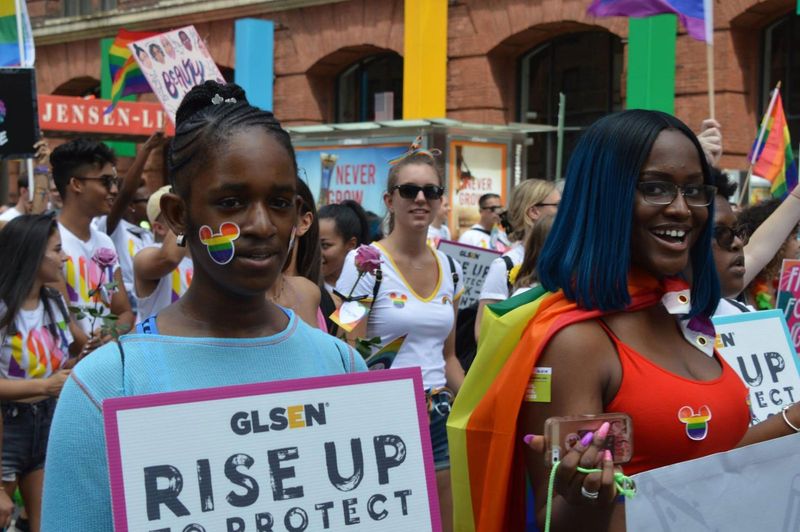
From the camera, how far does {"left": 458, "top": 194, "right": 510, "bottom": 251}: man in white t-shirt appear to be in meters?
11.3

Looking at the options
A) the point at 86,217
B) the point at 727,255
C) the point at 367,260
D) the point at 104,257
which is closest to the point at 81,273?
the point at 86,217

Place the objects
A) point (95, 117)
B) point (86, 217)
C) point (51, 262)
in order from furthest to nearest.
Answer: point (95, 117) < point (86, 217) < point (51, 262)

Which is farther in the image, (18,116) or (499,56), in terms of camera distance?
(499,56)

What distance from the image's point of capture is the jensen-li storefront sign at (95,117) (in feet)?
68.1

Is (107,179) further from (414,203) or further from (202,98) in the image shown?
(202,98)

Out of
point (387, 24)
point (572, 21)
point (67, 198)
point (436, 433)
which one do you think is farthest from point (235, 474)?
point (387, 24)

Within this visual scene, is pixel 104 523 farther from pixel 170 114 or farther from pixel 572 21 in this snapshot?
pixel 572 21

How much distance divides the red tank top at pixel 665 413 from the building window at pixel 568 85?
15576mm

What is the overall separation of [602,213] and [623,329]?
10.7 inches

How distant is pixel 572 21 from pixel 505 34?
1.20 meters

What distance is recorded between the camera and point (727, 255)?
427 cm

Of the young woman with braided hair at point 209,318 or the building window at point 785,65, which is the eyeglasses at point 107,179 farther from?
the building window at point 785,65

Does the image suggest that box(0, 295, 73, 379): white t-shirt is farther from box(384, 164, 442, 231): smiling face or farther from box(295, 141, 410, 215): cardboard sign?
box(295, 141, 410, 215): cardboard sign

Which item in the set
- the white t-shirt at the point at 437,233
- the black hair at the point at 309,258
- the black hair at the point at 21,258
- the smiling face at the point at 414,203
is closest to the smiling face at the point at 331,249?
the smiling face at the point at 414,203
